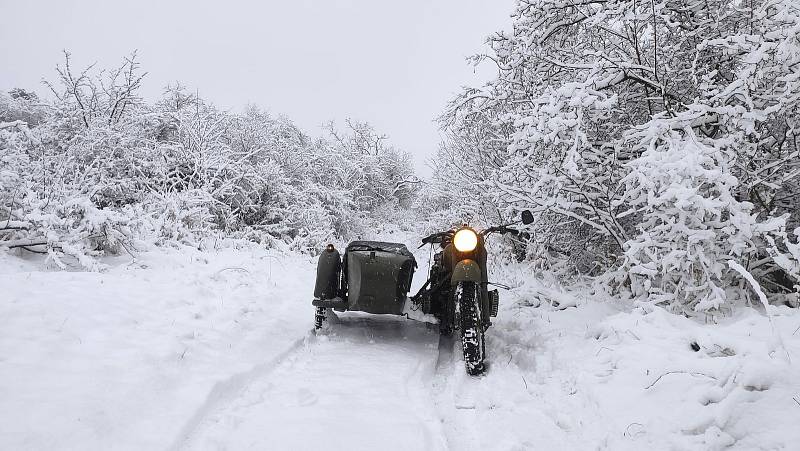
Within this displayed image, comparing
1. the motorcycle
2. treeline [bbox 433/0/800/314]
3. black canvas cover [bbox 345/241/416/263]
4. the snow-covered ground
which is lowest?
the snow-covered ground

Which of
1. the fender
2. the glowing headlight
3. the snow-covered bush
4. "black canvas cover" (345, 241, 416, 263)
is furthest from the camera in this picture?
"black canvas cover" (345, 241, 416, 263)

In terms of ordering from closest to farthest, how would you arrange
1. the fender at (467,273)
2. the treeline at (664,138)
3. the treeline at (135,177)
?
the treeline at (664,138)
the fender at (467,273)
the treeline at (135,177)

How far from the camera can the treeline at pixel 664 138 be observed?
155 inches

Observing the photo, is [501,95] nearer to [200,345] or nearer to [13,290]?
[200,345]

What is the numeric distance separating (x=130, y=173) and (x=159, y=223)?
4.58 m

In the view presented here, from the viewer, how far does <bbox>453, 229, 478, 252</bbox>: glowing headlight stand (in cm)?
457

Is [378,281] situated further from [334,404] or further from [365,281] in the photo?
[334,404]

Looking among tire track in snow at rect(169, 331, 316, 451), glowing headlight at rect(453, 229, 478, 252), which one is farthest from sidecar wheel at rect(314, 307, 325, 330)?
glowing headlight at rect(453, 229, 478, 252)

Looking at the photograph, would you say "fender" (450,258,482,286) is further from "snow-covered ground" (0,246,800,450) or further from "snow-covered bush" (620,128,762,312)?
"snow-covered bush" (620,128,762,312)

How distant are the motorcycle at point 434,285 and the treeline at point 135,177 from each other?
3.44m

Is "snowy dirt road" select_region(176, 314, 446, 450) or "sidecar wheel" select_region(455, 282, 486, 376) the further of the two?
"sidecar wheel" select_region(455, 282, 486, 376)

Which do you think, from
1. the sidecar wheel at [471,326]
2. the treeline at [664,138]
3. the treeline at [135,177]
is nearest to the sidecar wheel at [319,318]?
the sidecar wheel at [471,326]

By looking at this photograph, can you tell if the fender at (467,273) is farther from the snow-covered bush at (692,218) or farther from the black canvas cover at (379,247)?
the snow-covered bush at (692,218)

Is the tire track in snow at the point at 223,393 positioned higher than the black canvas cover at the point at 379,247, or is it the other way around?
the black canvas cover at the point at 379,247
